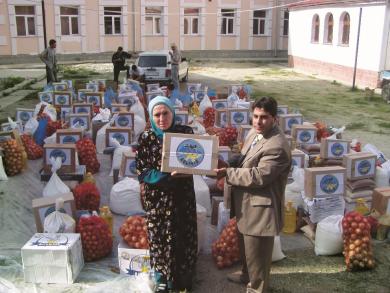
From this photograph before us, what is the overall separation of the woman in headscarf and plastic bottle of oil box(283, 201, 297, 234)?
1392 mm

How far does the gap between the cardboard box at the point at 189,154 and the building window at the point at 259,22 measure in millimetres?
27547

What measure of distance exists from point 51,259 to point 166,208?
3.33ft

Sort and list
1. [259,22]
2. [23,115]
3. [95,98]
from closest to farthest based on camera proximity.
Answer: [23,115] → [95,98] → [259,22]

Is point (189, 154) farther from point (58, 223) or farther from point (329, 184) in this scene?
point (329, 184)

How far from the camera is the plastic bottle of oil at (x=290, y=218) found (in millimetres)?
4445

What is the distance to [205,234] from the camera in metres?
4.15

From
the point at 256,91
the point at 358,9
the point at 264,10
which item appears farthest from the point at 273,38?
the point at 256,91

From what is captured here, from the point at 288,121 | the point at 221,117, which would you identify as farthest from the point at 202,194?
the point at 221,117

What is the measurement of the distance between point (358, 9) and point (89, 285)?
16914 millimetres

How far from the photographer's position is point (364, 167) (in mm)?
5020

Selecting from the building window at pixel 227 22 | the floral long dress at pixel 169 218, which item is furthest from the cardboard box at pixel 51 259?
the building window at pixel 227 22

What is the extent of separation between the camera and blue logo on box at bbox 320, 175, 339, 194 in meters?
4.25

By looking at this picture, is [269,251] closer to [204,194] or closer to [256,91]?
[204,194]

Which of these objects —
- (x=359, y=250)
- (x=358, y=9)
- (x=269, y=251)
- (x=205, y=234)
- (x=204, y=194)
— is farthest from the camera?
(x=358, y=9)
